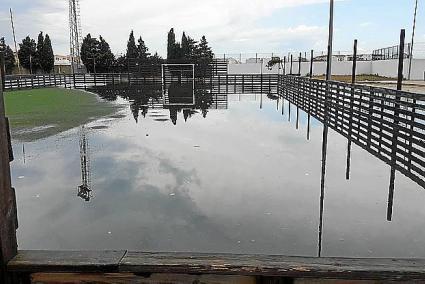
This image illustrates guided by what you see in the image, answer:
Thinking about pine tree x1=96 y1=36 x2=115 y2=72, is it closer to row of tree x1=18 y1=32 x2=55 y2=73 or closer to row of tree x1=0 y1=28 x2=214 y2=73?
row of tree x1=0 y1=28 x2=214 y2=73

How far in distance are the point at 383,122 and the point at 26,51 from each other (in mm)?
62050

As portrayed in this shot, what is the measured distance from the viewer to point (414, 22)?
43344 millimetres

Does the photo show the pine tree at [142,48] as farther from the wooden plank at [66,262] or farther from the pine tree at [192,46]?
the wooden plank at [66,262]

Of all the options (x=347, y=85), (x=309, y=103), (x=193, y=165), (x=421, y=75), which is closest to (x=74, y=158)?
(x=193, y=165)

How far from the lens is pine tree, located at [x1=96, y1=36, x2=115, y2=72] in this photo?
5706cm

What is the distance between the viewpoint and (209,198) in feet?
18.8

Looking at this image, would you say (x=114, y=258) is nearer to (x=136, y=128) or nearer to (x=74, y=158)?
(x=74, y=158)

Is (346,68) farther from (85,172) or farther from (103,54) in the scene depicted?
(85,172)

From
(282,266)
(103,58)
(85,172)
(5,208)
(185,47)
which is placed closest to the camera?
(282,266)

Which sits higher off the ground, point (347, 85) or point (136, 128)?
point (347, 85)

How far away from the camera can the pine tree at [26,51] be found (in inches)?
2434

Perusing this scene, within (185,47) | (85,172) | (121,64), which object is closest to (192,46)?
(185,47)

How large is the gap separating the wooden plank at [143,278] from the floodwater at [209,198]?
172 centimetres

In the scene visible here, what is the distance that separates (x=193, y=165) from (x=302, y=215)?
2972 mm
